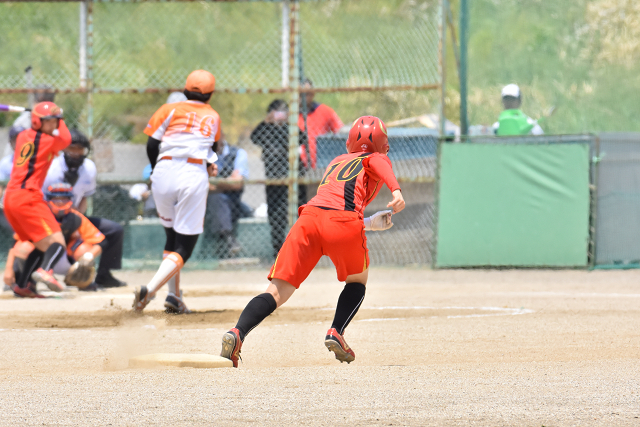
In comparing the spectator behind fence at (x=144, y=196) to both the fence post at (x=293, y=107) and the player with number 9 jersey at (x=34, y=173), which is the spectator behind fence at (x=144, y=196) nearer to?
the fence post at (x=293, y=107)

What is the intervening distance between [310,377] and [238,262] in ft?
22.5

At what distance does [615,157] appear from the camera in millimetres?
10781

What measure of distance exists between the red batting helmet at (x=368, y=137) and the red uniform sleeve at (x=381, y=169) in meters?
0.15

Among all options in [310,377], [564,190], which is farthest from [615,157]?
[310,377]

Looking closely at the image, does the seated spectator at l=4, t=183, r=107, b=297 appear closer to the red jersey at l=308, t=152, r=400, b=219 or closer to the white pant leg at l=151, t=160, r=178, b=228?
the white pant leg at l=151, t=160, r=178, b=228

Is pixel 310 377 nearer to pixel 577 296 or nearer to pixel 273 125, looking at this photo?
pixel 577 296

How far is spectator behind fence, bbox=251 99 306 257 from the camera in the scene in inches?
441

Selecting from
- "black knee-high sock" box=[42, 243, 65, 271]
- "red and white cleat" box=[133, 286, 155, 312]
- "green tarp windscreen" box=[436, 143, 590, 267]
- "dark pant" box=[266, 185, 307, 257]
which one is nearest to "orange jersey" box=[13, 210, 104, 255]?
"black knee-high sock" box=[42, 243, 65, 271]

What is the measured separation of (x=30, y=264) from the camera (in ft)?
28.7

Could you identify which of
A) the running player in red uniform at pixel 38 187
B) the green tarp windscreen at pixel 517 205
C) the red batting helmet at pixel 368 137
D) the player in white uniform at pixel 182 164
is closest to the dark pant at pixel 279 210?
the green tarp windscreen at pixel 517 205

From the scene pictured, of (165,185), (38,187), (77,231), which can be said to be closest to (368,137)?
(165,185)

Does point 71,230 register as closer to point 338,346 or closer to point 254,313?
point 254,313

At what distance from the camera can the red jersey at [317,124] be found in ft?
36.9

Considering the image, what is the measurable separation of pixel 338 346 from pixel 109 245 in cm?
540
